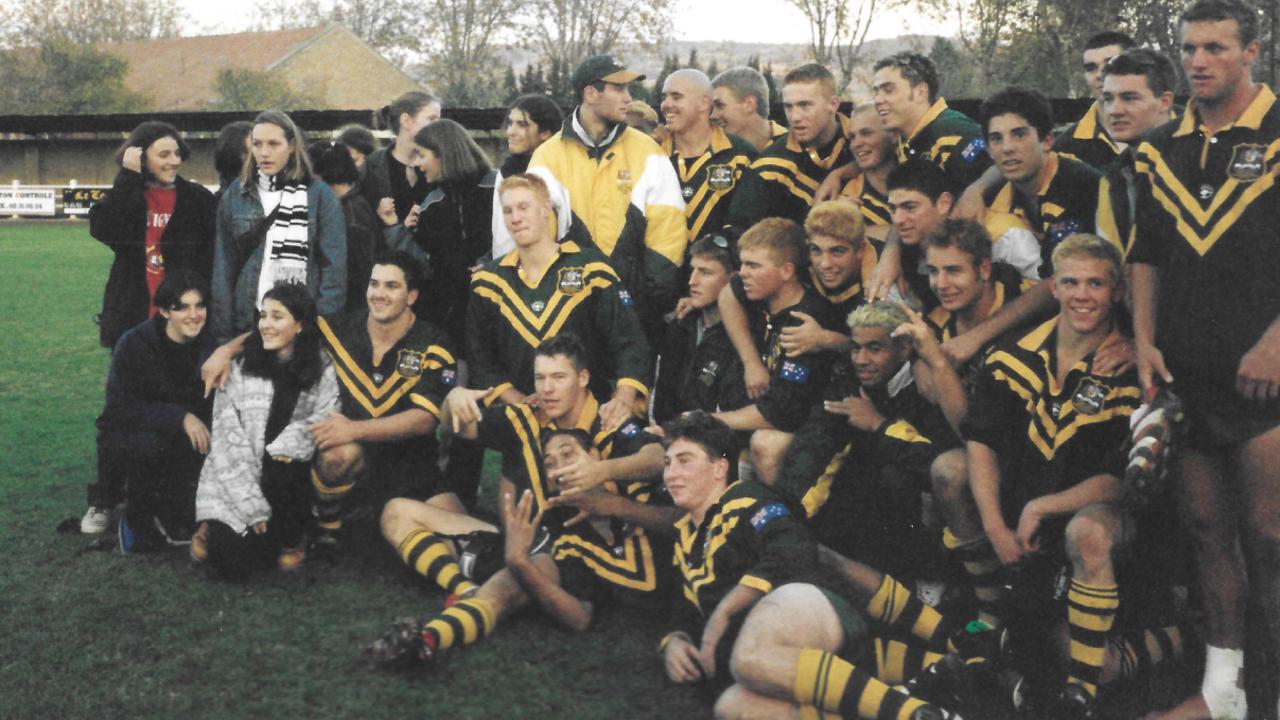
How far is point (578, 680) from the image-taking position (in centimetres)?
414

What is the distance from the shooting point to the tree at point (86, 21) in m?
50.5

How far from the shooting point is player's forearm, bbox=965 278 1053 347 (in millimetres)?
4426

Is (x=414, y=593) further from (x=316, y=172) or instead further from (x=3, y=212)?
(x=3, y=212)

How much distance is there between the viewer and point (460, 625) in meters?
4.32

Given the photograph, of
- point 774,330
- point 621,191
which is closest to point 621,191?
point 621,191

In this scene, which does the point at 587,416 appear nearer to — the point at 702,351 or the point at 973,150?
the point at 702,351

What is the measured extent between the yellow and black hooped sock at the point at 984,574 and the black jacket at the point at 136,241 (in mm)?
4073

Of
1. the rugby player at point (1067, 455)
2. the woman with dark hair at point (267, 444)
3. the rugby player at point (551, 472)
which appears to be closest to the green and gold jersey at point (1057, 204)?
the rugby player at point (1067, 455)

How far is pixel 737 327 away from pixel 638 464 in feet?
2.58

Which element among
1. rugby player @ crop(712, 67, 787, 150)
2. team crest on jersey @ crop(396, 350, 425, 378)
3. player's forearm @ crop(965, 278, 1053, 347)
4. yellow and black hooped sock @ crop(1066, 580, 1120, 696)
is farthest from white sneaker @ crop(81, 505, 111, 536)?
yellow and black hooped sock @ crop(1066, 580, 1120, 696)

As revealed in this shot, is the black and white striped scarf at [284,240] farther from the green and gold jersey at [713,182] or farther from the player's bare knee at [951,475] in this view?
the player's bare knee at [951,475]

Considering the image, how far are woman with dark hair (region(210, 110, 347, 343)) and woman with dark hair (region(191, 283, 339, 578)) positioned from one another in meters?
0.37

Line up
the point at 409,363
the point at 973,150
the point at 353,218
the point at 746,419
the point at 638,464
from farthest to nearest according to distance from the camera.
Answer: the point at 353,218, the point at 409,363, the point at 973,150, the point at 746,419, the point at 638,464

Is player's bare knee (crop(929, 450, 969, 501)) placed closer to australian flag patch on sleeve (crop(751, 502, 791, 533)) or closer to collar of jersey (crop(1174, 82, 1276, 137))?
australian flag patch on sleeve (crop(751, 502, 791, 533))
